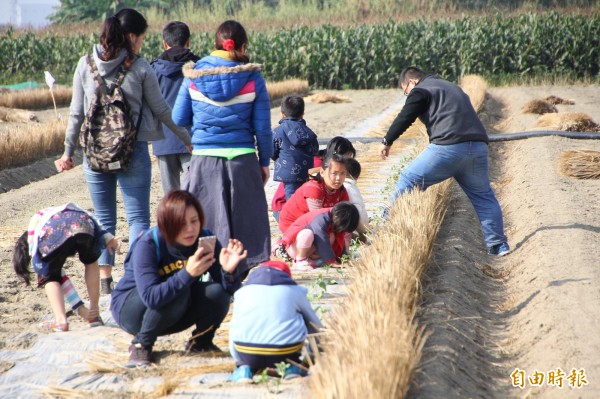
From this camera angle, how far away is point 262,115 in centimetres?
556

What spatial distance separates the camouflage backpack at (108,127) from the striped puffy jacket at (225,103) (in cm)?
39

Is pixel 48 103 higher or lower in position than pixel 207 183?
lower

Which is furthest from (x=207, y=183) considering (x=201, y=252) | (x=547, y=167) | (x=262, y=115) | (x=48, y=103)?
(x=48, y=103)

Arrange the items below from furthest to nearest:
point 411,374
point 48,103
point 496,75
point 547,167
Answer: point 496,75, point 48,103, point 547,167, point 411,374

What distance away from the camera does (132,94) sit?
5680mm

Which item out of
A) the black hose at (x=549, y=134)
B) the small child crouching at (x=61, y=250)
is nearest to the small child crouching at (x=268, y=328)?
the small child crouching at (x=61, y=250)

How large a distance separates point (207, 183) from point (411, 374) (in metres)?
2.25

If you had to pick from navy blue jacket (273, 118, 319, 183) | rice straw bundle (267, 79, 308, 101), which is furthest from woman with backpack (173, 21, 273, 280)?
rice straw bundle (267, 79, 308, 101)

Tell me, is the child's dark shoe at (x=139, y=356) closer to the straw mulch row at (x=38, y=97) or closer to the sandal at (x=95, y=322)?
the sandal at (x=95, y=322)

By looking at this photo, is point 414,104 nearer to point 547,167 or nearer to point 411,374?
point 411,374

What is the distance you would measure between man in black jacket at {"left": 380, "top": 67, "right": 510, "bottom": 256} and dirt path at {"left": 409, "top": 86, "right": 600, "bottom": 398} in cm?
60

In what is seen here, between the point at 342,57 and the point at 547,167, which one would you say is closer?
the point at 547,167

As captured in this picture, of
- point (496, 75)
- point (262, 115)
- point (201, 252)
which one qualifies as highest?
point (262, 115)

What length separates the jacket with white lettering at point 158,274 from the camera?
Result: 14.0 feet
